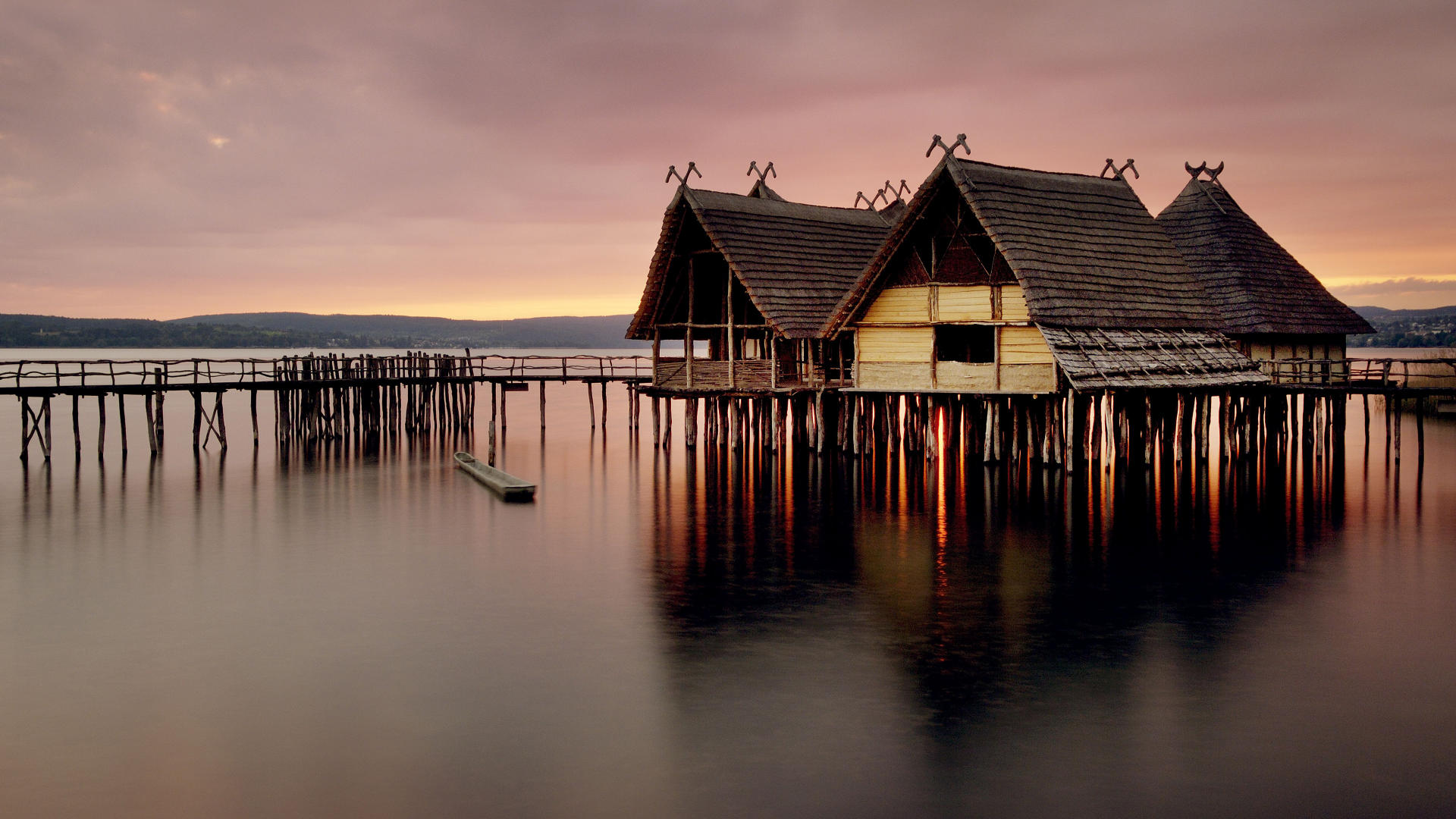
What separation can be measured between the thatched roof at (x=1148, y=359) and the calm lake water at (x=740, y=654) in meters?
2.55

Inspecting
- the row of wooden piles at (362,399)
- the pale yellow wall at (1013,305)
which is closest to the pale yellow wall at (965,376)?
the pale yellow wall at (1013,305)

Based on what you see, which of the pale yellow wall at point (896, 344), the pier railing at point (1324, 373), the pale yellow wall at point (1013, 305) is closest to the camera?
the pale yellow wall at point (1013, 305)

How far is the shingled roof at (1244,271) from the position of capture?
33875 millimetres

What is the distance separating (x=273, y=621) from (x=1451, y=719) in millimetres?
13524

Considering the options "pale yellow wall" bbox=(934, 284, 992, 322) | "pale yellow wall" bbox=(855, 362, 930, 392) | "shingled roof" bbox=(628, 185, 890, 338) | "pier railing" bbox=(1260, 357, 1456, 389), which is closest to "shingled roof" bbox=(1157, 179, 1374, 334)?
"pier railing" bbox=(1260, 357, 1456, 389)

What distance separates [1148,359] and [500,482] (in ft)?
49.3

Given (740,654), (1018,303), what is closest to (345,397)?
(1018,303)

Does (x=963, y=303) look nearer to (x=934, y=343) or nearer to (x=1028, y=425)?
(x=934, y=343)

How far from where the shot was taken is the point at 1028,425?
3056cm

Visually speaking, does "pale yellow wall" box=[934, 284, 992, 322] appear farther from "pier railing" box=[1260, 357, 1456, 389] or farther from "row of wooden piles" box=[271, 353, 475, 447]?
"row of wooden piles" box=[271, 353, 475, 447]

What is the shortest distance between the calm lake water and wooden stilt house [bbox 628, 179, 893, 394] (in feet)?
20.1

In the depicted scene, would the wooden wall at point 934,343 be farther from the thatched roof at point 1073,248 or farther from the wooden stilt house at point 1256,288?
the wooden stilt house at point 1256,288

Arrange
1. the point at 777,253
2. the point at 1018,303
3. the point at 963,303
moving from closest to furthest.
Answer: the point at 1018,303 < the point at 963,303 < the point at 777,253

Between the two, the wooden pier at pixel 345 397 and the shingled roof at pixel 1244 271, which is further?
the wooden pier at pixel 345 397
